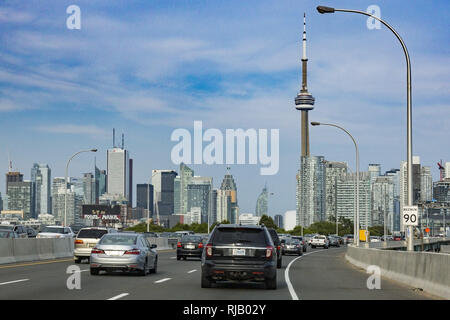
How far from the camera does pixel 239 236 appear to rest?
65.7 ft

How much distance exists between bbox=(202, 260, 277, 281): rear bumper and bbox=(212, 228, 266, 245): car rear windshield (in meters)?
0.60

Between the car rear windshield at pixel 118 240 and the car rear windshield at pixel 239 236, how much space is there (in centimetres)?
583

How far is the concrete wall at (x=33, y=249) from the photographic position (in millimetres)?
34219

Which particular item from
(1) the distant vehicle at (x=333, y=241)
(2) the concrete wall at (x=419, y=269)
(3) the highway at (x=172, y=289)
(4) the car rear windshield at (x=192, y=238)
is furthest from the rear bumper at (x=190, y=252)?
(1) the distant vehicle at (x=333, y=241)

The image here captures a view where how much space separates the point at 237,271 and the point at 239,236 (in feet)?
3.17

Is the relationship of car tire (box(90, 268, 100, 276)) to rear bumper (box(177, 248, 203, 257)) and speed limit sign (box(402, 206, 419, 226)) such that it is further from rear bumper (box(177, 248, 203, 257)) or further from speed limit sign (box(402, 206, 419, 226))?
rear bumper (box(177, 248, 203, 257))

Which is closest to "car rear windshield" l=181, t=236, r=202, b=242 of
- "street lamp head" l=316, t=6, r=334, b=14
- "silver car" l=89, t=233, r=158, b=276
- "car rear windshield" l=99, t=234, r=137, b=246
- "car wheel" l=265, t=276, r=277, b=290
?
"car rear windshield" l=99, t=234, r=137, b=246

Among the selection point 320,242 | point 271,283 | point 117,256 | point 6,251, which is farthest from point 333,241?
point 271,283

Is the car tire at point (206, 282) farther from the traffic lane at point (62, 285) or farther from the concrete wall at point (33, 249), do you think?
the concrete wall at point (33, 249)

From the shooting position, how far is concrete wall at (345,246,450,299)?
18.2 metres

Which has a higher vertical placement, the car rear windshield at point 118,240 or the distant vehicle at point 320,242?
the car rear windshield at point 118,240
